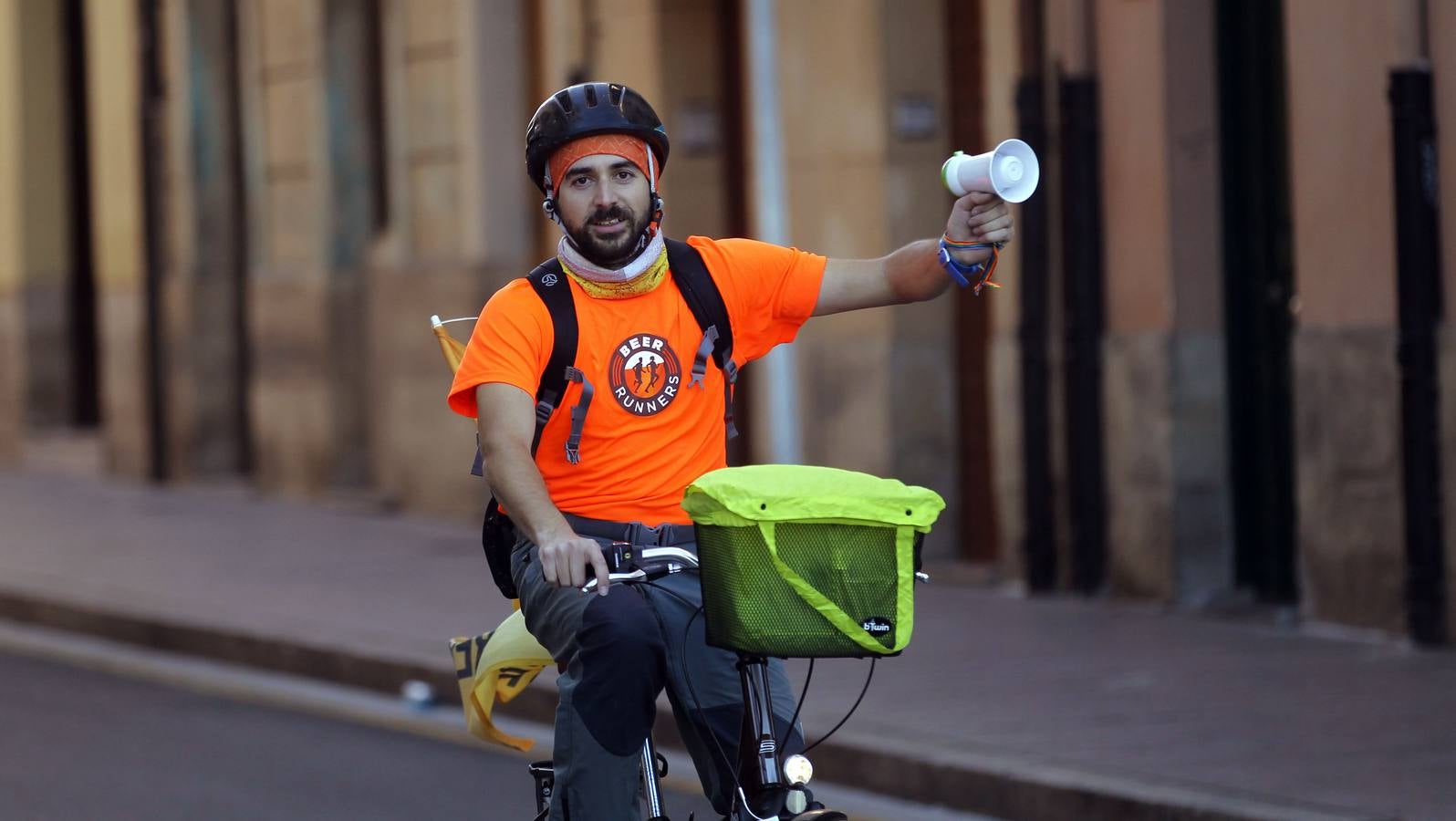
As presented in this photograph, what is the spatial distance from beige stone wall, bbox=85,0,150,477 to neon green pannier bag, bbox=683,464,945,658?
51.5 ft

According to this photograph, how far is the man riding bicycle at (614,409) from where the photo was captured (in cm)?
424

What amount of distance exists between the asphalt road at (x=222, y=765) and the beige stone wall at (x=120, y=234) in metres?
9.20

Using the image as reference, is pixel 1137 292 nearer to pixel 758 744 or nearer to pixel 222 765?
pixel 222 765

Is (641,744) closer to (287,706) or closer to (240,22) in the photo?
(287,706)

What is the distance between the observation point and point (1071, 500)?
11.1 m

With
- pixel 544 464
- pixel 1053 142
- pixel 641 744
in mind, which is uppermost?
pixel 1053 142

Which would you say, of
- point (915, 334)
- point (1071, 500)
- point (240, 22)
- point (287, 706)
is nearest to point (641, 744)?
point (287, 706)

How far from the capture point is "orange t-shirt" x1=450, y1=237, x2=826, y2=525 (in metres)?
4.38

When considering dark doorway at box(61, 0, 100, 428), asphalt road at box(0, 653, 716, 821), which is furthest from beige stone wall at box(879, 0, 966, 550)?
dark doorway at box(61, 0, 100, 428)

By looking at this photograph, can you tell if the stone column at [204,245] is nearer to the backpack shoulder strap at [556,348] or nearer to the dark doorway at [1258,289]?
the dark doorway at [1258,289]

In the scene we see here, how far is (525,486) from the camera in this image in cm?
424

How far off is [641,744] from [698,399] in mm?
638

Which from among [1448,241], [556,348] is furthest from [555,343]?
[1448,241]

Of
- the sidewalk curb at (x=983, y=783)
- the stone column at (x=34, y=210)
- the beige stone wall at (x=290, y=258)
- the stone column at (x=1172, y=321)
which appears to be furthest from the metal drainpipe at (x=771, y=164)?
the stone column at (x=34, y=210)
